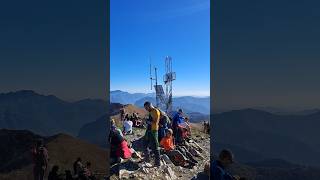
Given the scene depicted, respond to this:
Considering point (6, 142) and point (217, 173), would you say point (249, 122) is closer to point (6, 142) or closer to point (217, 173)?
point (6, 142)

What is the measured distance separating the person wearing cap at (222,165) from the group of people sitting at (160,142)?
5617 mm

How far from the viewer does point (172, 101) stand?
1198 inches

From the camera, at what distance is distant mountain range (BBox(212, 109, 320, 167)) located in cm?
9900

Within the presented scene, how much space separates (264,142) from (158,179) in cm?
10924

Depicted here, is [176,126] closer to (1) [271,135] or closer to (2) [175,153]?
(2) [175,153]

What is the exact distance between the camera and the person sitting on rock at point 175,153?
1423 centimetres

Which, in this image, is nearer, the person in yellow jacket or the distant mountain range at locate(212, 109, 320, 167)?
the person in yellow jacket

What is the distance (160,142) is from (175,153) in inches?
34.0

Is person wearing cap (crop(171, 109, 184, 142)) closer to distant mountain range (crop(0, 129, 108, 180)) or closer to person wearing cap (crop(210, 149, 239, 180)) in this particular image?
distant mountain range (crop(0, 129, 108, 180))

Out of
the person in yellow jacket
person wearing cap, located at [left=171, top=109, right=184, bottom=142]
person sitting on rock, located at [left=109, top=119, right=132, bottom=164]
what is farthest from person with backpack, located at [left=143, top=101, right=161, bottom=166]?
person wearing cap, located at [left=171, top=109, right=184, bottom=142]

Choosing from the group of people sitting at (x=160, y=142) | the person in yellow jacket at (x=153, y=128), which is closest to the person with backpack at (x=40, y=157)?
the group of people sitting at (x=160, y=142)

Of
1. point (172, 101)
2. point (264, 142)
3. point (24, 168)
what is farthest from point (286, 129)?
point (24, 168)

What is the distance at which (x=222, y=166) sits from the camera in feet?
20.4

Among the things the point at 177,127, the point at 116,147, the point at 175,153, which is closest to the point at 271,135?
the point at 177,127
